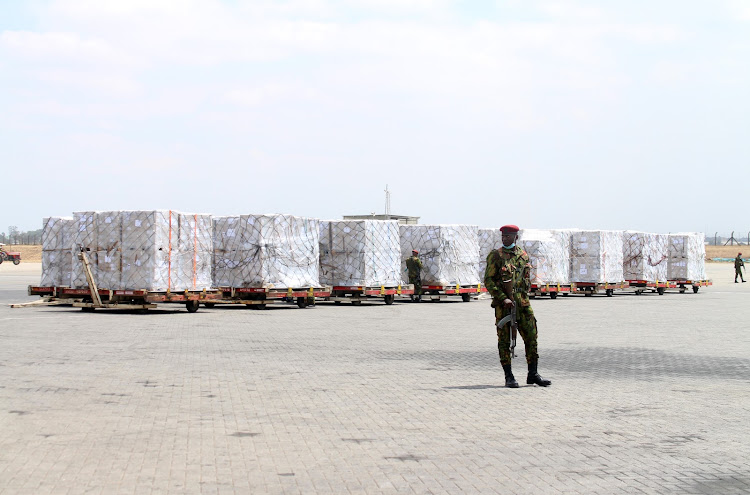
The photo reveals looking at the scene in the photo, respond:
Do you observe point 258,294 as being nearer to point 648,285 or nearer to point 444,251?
point 444,251

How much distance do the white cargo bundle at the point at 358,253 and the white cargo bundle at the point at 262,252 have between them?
2269 millimetres

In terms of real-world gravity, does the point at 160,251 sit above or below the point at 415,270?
above

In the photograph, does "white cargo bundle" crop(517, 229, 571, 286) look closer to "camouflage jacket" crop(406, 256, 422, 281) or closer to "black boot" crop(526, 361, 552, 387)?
"camouflage jacket" crop(406, 256, 422, 281)

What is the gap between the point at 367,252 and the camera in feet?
94.3

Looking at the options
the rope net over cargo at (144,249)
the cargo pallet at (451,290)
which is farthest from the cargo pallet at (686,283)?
the rope net over cargo at (144,249)

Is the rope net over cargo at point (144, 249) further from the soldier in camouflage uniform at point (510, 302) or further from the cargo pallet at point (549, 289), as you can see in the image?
the soldier in camouflage uniform at point (510, 302)

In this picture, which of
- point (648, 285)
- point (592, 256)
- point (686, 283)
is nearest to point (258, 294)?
A: point (592, 256)

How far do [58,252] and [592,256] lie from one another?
19889 mm

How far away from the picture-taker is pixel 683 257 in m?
41.4

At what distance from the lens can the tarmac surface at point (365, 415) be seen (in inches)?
236

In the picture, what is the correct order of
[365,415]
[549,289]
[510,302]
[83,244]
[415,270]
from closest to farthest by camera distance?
1. [365,415]
2. [510,302]
3. [83,244]
4. [415,270]
5. [549,289]

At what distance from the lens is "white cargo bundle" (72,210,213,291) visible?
75.9ft

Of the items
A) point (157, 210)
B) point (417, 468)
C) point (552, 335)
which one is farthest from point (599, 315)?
point (417, 468)

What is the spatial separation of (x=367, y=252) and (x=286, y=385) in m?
18.5
